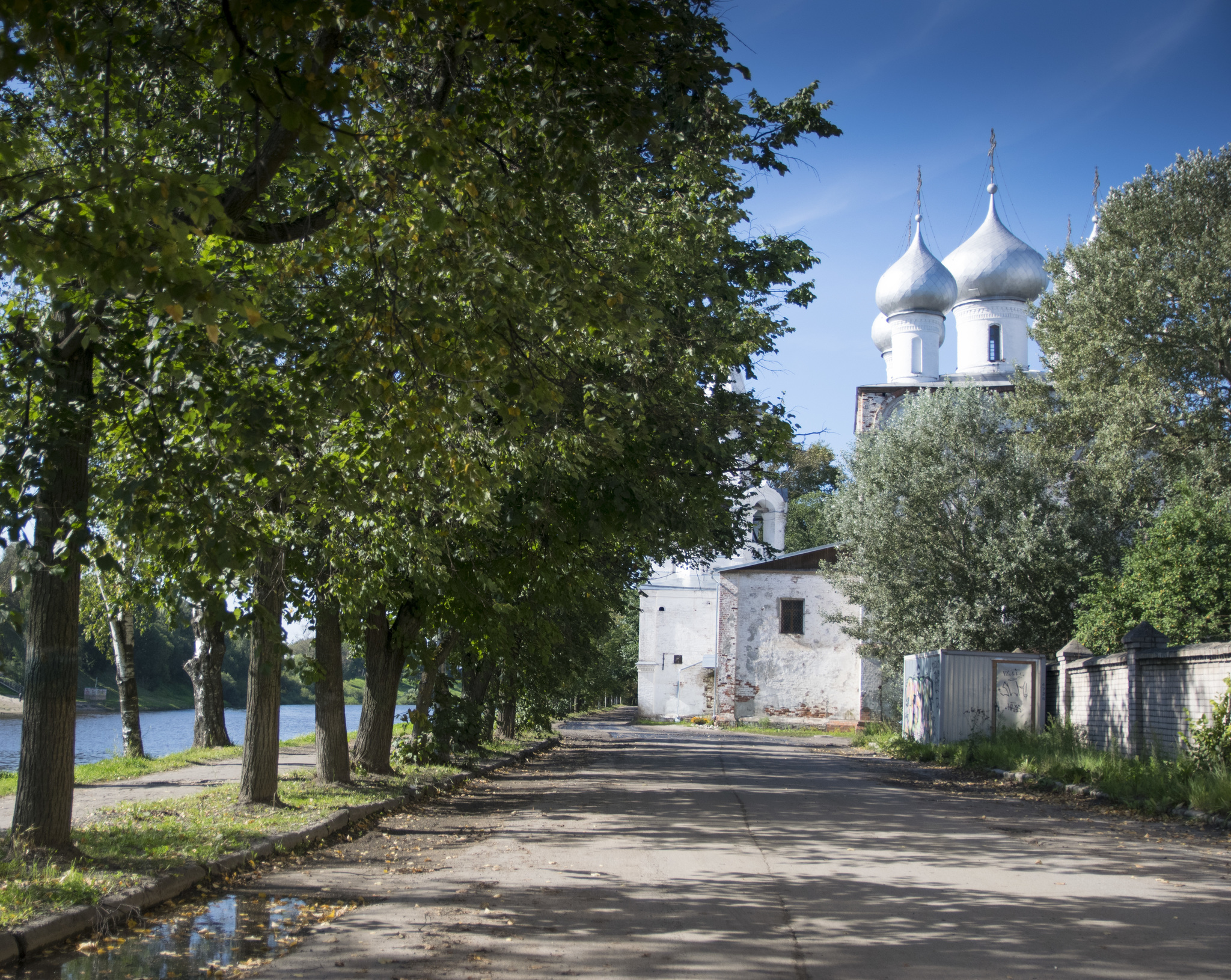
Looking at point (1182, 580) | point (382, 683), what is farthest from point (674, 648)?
point (382, 683)

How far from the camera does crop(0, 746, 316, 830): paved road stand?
1117 cm

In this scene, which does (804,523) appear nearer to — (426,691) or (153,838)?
(426,691)

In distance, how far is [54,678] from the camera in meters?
7.52

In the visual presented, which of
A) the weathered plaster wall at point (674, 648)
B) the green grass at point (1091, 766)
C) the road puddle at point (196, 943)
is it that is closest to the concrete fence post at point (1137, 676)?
the green grass at point (1091, 766)

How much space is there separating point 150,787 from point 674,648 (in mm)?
37748

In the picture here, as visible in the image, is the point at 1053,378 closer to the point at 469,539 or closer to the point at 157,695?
the point at 469,539

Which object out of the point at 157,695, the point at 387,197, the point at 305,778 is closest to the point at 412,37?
the point at 387,197

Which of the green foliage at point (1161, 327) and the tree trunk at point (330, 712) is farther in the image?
the green foliage at point (1161, 327)

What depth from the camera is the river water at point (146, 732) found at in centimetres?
2491

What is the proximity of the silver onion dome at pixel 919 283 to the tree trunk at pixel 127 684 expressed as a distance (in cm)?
4132

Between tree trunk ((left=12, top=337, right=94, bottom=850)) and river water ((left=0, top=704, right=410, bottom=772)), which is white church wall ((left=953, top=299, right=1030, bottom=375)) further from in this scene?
tree trunk ((left=12, top=337, right=94, bottom=850))

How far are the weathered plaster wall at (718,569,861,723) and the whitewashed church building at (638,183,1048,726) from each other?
0.04 metres

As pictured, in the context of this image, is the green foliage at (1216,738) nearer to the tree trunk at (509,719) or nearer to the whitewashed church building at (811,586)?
the tree trunk at (509,719)

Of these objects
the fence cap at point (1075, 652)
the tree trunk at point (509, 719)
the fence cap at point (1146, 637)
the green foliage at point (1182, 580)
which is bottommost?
the tree trunk at point (509, 719)
